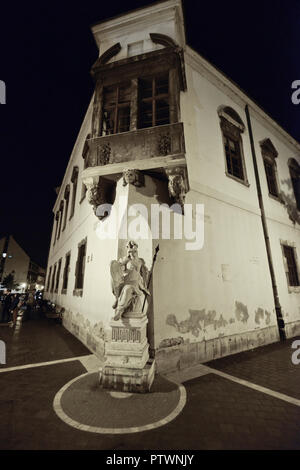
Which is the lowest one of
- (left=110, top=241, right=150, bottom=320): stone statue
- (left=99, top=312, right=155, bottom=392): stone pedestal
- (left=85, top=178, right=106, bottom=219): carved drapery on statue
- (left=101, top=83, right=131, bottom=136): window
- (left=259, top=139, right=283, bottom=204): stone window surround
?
(left=99, top=312, right=155, bottom=392): stone pedestal

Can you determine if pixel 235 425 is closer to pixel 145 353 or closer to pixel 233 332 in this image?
pixel 145 353

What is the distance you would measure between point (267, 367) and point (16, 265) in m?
40.5

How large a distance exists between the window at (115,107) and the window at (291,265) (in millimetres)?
8285

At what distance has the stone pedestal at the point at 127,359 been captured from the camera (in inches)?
136

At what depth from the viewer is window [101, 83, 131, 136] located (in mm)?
6230

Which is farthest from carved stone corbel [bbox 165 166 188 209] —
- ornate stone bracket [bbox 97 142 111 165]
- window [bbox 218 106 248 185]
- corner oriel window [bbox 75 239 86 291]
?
corner oriel window [bbox 75 239 86 291]

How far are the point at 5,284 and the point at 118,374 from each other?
35.3m

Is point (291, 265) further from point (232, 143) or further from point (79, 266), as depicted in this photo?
point (79, 266)

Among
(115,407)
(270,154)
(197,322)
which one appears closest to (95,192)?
(197,322)

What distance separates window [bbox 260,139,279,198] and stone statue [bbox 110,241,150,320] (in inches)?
335
